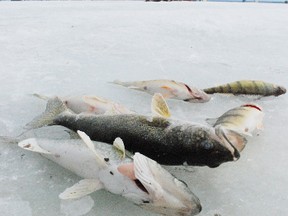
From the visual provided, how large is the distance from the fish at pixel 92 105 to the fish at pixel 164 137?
0.31m

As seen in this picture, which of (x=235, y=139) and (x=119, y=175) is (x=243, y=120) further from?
(x=119, y=175)

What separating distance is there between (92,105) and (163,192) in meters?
1.37

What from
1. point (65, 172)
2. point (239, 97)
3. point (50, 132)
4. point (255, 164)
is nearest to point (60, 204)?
point (65, 172)

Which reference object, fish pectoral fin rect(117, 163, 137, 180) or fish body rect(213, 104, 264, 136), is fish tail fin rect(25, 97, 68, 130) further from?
fish body rect(213, 104, 264, 136)

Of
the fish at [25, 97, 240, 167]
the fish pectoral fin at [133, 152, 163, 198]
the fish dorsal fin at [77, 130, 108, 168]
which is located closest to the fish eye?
the fish at [25, 97, 240, 167]

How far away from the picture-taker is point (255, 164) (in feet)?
9.34

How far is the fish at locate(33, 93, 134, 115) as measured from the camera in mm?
3230

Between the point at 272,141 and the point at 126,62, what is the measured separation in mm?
2566

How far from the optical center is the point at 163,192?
2.18 m

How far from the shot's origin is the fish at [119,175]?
2.17 meters

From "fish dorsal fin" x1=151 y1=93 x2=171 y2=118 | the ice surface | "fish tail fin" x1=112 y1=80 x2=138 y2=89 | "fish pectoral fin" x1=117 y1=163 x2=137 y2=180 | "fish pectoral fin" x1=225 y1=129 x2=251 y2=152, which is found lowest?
the ice surface

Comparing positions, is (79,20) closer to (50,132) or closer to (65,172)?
(50,132)

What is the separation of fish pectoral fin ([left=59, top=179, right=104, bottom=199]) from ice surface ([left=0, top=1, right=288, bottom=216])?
102 millimetres

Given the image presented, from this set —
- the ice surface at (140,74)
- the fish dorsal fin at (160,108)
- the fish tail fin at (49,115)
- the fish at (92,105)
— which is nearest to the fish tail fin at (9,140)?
the ice surface at (140,74)
